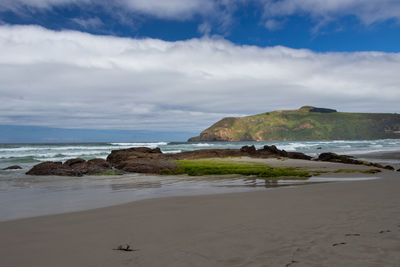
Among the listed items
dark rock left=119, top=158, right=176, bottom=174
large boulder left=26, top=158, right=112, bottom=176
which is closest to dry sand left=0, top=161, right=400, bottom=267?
dark rock left=119, top=158, right=176, bottom=174

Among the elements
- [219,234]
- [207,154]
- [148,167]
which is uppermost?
[207,154]

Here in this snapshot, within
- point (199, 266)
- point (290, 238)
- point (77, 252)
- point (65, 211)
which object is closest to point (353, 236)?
point (290, 238)

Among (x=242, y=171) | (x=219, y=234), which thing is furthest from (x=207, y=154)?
(x=219, y=234)

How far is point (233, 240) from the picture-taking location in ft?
14.6

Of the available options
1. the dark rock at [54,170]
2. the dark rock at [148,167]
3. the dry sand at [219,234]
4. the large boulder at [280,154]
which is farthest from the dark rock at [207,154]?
the dry sand at [219,234]

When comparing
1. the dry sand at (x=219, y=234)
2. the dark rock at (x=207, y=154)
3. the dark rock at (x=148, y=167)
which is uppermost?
the dark rock at (x=207, y=154)

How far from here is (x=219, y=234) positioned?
4797 mm

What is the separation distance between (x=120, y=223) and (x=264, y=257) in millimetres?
3112

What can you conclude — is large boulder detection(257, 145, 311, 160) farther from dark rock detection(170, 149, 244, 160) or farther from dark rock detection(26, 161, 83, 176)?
dark rock detection(26, 161, 83, 176)

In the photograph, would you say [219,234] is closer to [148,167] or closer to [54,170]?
[148,167]

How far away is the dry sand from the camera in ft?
12.4

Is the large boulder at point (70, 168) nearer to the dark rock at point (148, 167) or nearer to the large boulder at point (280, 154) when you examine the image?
the dark rock at point (148, 167)

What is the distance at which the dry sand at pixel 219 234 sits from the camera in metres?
3.78

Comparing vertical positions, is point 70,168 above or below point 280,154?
below
